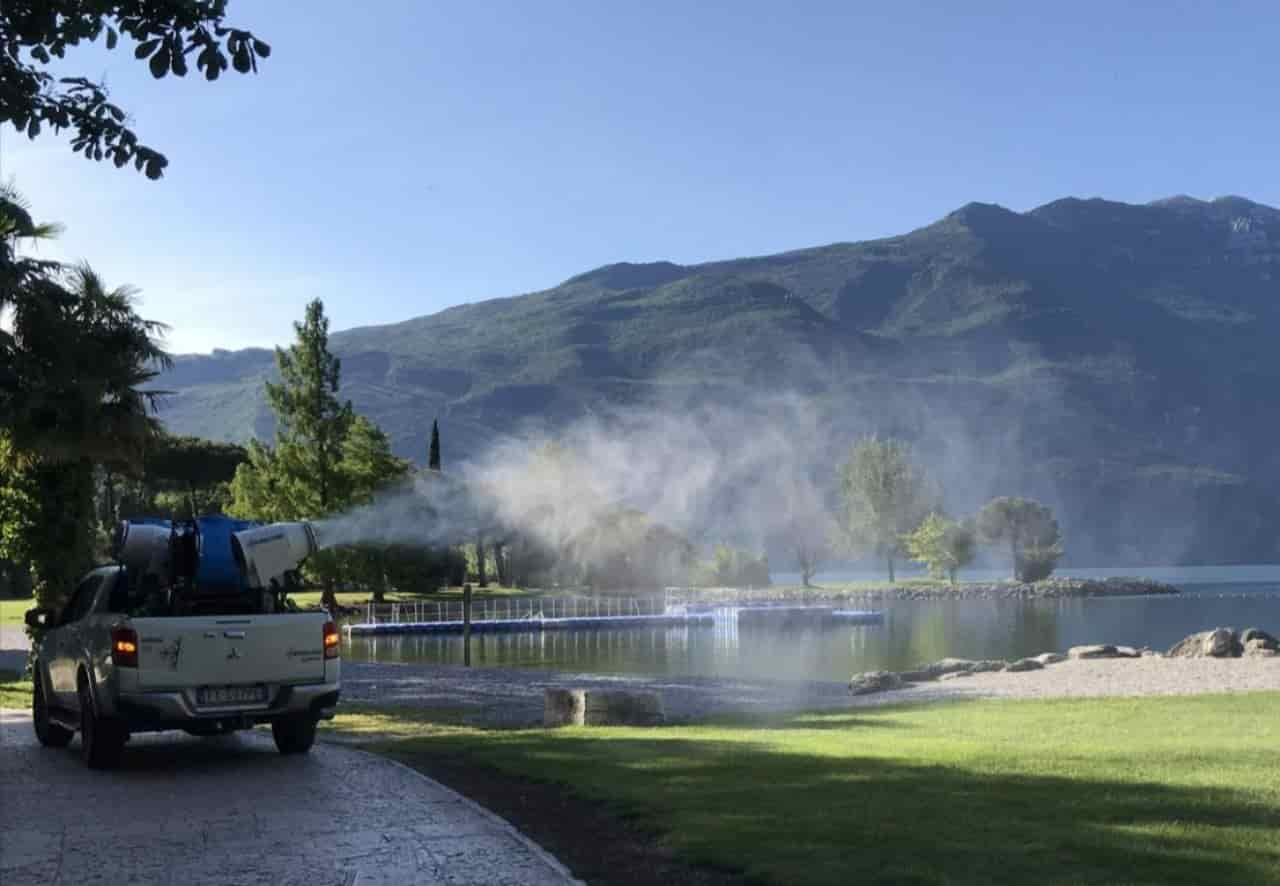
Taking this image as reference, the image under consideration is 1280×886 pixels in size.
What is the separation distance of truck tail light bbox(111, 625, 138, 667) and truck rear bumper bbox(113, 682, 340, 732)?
0.98 ft

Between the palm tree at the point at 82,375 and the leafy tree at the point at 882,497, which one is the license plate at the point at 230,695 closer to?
the palm tree at the point at 82,375

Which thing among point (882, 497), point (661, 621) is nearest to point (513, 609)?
point (661, 621)

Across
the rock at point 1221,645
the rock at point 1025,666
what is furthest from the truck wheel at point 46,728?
the rock at point 1221,645

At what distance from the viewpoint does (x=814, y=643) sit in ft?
188

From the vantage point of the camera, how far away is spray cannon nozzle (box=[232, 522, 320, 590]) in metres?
14.4

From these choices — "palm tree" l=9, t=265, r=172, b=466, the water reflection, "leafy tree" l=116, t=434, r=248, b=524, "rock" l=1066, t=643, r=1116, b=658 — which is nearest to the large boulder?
"rock" l=1066, t=643, r=1116, b=658

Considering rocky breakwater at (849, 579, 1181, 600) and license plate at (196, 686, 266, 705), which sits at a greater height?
license plate at (196, 686, 266, 705)

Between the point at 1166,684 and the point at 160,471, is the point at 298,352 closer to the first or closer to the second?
the point at 160,471

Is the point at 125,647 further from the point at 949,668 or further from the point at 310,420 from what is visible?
the point at 310,420

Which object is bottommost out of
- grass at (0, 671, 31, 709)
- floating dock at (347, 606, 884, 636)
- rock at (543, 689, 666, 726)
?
floating dock at (347, 606, 884, 636)

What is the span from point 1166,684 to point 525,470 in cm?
6183

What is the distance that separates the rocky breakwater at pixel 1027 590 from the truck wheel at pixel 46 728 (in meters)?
107

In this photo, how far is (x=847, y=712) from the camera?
69.2 ft

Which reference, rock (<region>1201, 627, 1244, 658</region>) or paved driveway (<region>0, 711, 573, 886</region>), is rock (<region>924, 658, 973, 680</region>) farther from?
paved driveway (<region>0, 711, 573, 886</region>)
